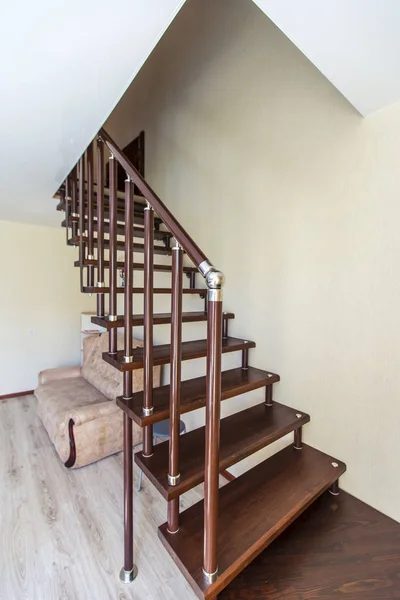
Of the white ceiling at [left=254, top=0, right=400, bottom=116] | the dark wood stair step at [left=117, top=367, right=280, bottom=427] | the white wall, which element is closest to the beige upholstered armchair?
the white wall

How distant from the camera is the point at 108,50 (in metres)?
0.97

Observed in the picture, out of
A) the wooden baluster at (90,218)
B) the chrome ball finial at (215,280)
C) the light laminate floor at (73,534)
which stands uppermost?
the wooden baluster at (90,218)

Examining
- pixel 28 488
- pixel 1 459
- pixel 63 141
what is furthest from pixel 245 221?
pixel 1 459

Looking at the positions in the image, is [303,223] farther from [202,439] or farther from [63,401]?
[63,401]

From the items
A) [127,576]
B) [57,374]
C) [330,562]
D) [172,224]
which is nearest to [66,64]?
[172,224]

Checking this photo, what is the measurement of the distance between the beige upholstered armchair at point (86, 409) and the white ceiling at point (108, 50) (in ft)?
Answer: 6.38

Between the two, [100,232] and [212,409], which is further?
[100,232]

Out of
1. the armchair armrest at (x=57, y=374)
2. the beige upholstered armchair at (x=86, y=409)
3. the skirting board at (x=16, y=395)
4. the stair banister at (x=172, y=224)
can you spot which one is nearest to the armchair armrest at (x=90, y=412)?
the beige upholstered armchair at (x=86, y=409)

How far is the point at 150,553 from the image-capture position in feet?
4.87

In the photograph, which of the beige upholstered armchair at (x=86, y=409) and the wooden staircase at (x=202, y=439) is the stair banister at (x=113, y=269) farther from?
the beige upholstered armchair at (x=86, y=409)

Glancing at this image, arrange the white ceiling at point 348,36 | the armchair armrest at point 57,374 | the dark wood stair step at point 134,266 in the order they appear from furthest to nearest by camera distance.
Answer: the armchair armrest at point 57,374, the dark wood stair step at point 134,266, the white ceiling at point 348,36

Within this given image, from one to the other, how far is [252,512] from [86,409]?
1.54m

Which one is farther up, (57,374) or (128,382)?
(128,382)

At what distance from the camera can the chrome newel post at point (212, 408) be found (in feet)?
2.69
